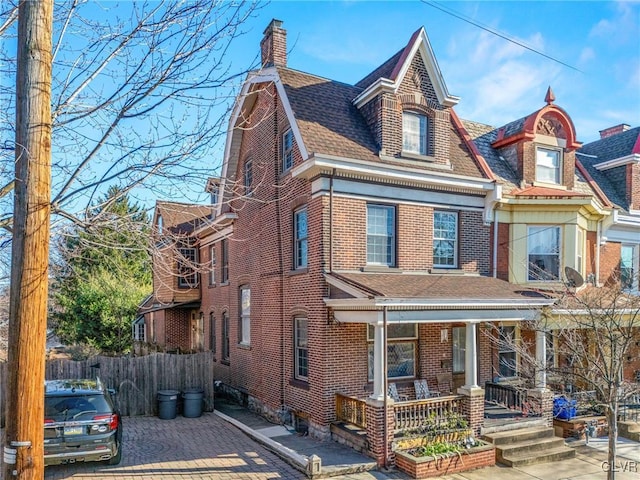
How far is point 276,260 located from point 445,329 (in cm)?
523

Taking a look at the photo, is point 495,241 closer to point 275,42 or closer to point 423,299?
point 423,299

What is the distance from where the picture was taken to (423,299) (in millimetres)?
10875

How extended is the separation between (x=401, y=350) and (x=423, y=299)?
2.93 metres

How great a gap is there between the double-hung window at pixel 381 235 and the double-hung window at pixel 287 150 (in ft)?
9.75

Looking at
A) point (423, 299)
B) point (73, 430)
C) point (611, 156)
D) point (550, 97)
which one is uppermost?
point (550, 97)

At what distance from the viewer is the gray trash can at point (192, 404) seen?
15266 mm

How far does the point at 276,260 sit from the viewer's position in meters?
14.6

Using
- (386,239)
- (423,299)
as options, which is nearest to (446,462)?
(423,299)

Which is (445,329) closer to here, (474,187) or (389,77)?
(474,187)

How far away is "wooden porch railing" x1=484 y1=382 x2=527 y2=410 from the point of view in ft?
43.4

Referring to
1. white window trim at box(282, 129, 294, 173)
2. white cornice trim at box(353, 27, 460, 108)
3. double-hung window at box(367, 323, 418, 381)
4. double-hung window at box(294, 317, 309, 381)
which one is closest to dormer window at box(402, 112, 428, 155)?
white cornice trim at box(353, 27, 460, 108)

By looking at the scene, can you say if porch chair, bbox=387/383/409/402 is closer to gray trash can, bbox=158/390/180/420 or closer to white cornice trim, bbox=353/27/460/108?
gray trash can, bbox=158/390/180/420

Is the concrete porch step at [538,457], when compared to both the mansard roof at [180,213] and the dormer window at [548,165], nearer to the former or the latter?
the dormer window at [548,165]

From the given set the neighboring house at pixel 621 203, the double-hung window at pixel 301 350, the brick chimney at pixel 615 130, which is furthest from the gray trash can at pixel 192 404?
the brick chimney at pixel 615 130
